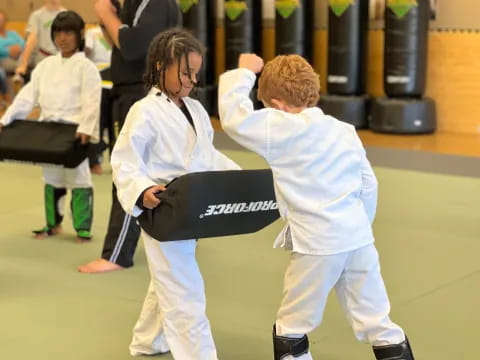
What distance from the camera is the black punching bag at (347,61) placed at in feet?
30.0

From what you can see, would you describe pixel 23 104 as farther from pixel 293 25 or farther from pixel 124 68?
pixel 293 25

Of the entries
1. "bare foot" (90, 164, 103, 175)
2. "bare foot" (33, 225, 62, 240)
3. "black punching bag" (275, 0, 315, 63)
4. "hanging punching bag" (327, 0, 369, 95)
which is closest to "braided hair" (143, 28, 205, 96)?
"bare foot" (33, 225, 62, 240)

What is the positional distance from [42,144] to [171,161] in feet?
5.85

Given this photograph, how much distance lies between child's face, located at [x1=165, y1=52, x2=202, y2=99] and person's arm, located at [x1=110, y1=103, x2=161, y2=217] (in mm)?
148

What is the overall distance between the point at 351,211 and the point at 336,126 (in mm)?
296

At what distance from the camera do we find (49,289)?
430 centimetres

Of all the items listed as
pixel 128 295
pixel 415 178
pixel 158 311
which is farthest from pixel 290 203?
pixel 415 178

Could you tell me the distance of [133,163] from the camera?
10.1ft

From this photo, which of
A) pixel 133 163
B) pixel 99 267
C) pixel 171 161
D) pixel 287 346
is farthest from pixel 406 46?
pixel 287 346

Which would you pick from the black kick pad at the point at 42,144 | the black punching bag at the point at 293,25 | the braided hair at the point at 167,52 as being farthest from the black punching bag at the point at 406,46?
the braided hair at the point at 167,52

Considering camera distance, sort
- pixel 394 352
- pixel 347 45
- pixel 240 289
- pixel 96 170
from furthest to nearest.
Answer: pixel 347 45 < pixel 96 170 < pixel 240 289 < pixel 394 352

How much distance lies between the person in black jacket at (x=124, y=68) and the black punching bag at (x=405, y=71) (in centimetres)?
471

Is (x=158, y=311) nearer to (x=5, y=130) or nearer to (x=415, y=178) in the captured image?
(x=5, y=130)

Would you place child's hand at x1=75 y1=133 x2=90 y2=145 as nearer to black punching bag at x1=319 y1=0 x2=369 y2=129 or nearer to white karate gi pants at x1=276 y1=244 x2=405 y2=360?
white karate gi pants at x1=276 y1=244 x2=405 y2=360
